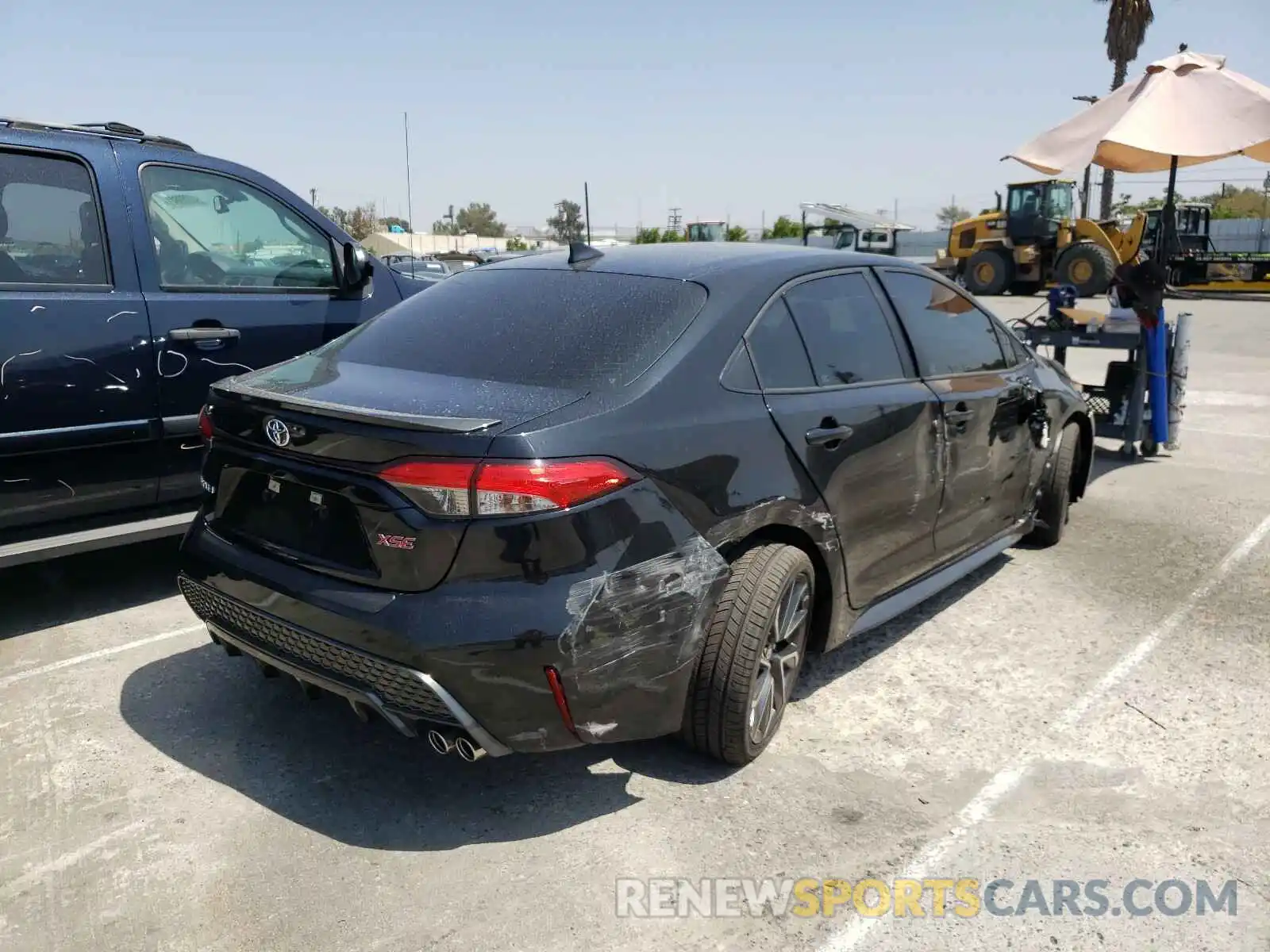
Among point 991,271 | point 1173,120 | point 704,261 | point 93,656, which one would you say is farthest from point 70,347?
point 991,271

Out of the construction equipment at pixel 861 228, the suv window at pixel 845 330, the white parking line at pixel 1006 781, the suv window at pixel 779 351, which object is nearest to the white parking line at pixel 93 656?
the suv window at pixel 779 351

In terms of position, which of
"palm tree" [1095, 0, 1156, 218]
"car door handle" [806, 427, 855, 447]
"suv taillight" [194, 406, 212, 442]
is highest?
"palm tree" [1095, 0, 1156, 218]

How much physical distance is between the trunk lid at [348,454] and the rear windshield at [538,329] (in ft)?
A: 0.37

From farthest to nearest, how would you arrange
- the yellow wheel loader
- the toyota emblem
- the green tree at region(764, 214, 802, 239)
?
the green tree at region(764, 214, 802, 239) < the yellow wheel loader < the toyota emblem

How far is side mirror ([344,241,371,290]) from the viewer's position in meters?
5.15

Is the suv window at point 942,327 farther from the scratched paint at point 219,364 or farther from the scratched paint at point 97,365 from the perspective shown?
the scratched paint at point 97,365

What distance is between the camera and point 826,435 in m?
3.43

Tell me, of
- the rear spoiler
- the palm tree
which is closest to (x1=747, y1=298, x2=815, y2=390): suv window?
the rear spoiler

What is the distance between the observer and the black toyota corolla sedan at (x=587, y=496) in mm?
2650

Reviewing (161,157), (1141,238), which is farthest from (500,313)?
(1141,238)

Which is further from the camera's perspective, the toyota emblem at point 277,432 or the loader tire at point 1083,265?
the loader tire at point 1083,265

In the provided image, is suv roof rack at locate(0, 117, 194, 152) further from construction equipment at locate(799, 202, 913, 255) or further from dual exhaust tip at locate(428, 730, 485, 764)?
construction equipment at locate(799, 202, 913, 255)

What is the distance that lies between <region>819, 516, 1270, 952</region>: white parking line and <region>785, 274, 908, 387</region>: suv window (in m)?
1.39

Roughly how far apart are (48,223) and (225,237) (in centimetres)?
78
